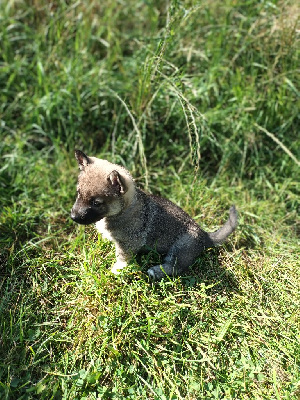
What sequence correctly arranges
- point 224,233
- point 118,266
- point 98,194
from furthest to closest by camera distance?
point 224,233 < point 118,266 < point 98,194

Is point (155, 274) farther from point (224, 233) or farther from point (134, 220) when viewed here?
point (224, 233)

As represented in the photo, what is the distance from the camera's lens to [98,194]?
3.17 m

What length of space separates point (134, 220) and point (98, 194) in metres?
0.51

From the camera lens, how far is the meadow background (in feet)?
10.4

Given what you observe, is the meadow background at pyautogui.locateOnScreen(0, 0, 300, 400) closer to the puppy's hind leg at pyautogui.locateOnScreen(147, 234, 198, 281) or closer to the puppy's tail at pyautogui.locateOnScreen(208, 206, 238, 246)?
the puppy's hind leg at pyautogui.locateOnScreen(147, 234, 198, 281)

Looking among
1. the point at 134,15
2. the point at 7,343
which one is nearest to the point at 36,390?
the point at 7,343

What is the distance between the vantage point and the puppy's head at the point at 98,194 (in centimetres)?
316

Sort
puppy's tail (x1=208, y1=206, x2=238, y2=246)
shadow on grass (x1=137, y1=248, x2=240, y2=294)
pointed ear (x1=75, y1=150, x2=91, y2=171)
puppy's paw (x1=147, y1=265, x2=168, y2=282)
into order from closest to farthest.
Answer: pointed ear (x1=75, y1=150, x2=91, y2=171) → puppy's paw (x1=147, y1=265, x2=168, y2=282) → shadow on grass (x1=137, y1=248, x2=240, y2=294) → puppy's tail (x1=208, y1=206, x2=238, y2=246)

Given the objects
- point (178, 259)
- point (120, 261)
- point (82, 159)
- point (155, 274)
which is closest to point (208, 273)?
point (178, 259)

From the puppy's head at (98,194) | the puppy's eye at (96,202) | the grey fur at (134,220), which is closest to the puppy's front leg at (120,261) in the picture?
the grey fur at (134,220)

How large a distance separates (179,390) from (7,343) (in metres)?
1.47

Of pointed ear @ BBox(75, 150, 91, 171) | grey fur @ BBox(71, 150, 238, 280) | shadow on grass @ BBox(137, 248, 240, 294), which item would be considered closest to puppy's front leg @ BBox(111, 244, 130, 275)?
grey fur @ BBox(71, 150, 238, 280)

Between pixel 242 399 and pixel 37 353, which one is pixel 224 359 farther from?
pixel 37 353

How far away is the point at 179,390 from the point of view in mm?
3068
